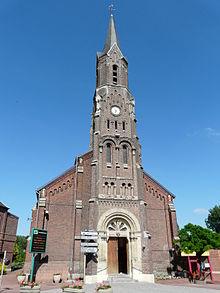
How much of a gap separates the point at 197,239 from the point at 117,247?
7.64m

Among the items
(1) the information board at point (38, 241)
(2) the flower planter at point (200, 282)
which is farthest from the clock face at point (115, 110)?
(2) the flower planter at point (200, 282)

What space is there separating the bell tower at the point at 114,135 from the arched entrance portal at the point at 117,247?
→ 2774 millimetres

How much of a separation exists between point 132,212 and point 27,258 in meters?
10.7

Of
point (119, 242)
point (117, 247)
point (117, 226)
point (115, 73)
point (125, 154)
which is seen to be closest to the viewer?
point (117, 226)

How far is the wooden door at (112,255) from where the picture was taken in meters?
21.6

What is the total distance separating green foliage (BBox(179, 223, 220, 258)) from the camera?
66.9 ft

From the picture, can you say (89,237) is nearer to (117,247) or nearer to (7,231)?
(117,247)

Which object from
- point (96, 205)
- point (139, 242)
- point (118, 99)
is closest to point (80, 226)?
point (96, 205)

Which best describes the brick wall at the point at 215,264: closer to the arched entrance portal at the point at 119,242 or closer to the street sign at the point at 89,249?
the arched entrance portal at the point at 119,242

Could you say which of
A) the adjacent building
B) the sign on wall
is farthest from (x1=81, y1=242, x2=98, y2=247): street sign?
the adjacent building

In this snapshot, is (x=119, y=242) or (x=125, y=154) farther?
(x=125, y=154)

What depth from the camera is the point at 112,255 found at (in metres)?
22.1

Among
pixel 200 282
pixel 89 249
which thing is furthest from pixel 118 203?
pixel 200 282

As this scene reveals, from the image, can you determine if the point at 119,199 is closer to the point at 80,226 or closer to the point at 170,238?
the point at 80,226
